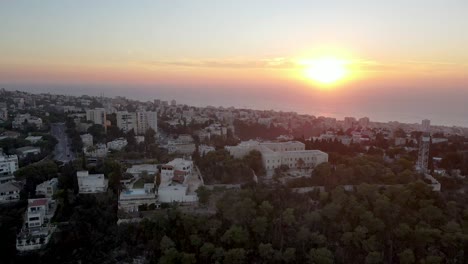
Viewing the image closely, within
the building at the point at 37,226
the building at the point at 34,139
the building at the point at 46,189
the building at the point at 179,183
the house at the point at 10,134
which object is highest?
the house at the point at 10,134

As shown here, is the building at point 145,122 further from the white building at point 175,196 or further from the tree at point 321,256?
the tree at point 321,256

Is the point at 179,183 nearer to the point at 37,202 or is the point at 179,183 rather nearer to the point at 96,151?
the point at 37,202

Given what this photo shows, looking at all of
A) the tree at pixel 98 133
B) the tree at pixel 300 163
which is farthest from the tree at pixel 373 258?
the tree at pixel 98 133

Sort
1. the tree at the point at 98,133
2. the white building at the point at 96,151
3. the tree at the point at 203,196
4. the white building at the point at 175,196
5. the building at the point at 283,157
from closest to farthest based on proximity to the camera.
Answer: the tree at the point at 203,196 → the white building at the point at 175,196 → the building at the point at 283,157 → the white building at the point at 96,151 → the tree at the point at 98,133

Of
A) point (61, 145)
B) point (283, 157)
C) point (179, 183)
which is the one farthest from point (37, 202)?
point (61, 145)

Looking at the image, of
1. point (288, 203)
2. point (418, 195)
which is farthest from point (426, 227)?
point (288, 203)
